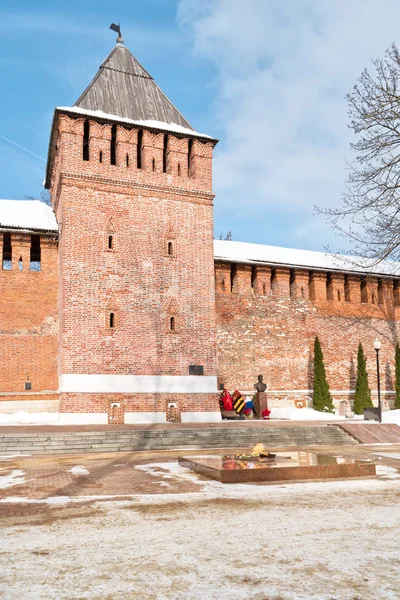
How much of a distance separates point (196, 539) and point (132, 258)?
14.1 meters

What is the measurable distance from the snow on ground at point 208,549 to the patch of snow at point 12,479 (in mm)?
1603

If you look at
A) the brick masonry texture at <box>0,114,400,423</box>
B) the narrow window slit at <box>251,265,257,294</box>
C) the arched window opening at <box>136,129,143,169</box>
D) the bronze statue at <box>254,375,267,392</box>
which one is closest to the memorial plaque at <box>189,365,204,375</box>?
the brick masonry texture at <box>0,114,400,423</box>

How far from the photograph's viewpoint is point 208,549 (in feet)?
13.5

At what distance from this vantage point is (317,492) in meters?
6.70

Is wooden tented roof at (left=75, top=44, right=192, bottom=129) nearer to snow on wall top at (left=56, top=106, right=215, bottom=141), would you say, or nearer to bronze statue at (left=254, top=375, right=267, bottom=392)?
snow on wall top at (left=56, top=106, right=215, bottom=141)

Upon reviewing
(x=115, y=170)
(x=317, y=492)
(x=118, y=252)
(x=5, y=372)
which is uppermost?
(x=115, y=170)

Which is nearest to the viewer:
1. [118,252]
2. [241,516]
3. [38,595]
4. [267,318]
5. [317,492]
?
[38,595]

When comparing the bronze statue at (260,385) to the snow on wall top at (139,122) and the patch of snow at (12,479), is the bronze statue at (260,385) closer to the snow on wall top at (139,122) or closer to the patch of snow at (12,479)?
the snow on wall top at (139,122)

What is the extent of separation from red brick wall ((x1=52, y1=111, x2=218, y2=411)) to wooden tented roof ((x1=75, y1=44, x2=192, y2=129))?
993 millimetres

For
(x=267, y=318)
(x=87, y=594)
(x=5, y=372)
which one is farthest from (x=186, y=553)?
(x=267, y=318)

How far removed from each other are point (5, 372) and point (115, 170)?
6.95 metres

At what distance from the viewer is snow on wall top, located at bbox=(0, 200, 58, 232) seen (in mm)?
18125

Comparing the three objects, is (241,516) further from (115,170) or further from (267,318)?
(267,318)

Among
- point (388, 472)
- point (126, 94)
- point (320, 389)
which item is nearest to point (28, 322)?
point (126, 94)
